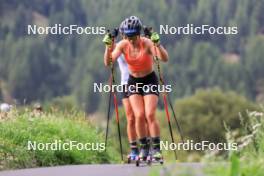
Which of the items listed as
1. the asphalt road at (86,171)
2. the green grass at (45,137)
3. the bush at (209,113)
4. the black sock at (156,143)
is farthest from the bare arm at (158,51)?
the bush at (209,113)

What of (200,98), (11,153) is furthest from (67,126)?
(200,98)

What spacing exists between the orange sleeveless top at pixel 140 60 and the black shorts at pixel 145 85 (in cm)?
13

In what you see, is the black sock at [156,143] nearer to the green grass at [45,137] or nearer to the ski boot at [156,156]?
the ski boot at [156,156]

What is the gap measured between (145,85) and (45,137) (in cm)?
330

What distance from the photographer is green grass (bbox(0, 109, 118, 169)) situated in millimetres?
14656

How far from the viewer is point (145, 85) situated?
1355 cm

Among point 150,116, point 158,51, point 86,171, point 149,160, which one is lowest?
point 86,171

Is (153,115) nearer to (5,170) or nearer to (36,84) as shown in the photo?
(5,170)

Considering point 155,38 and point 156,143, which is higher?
point 155,38

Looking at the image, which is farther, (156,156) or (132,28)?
(156,156)

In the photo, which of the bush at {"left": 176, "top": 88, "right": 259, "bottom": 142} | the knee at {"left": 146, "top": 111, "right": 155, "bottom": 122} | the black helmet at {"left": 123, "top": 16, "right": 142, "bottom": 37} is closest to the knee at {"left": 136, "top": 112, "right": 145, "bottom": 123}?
the knee at {"left": 146, "top": 111, "right": 155, "bottom": 122}

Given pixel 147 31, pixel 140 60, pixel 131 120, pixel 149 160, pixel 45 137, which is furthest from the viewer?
pixel 45 137

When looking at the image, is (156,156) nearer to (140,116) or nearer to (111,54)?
(140,116)

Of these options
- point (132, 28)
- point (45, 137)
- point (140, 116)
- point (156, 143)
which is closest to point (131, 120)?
point (140, 116)
